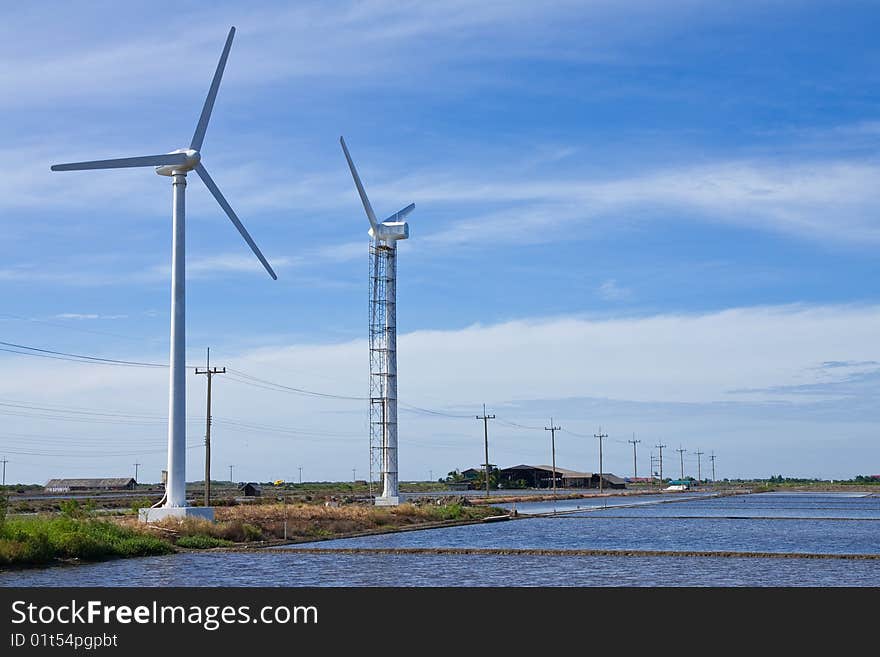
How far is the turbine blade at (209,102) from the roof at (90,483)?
131877mm

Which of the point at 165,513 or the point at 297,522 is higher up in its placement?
the point at 165,513

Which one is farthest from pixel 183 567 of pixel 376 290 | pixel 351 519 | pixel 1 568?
pixel 376 290

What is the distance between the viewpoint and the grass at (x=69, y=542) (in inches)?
1414

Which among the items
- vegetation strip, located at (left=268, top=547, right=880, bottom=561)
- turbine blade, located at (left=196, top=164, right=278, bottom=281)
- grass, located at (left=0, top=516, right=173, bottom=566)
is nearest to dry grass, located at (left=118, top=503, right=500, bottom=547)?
grass, located at (left=0, top=516, right=173, bottom=566)

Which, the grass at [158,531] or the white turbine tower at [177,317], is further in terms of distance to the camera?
the white turbine tower at [177,317]

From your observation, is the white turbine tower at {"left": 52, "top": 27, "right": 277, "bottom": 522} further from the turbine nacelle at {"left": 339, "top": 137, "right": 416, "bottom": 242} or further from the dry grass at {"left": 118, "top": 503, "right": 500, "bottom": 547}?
the turbine nacelle at {"left": 339, "top": 137, "right": 416, "bottom": 242}

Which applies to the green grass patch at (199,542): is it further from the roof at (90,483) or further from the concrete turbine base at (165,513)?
the roof at (90,483)

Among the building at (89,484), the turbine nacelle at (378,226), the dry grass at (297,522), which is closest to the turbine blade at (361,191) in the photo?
the turbine nacelle at (378,226)

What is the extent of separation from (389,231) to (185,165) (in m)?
35.8

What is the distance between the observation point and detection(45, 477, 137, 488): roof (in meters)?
173

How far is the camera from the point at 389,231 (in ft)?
274

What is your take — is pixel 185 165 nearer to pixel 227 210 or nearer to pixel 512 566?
pixel 227 210

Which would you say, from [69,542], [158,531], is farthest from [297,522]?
[69,542]
